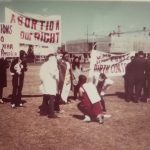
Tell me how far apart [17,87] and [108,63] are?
3062 millimetres

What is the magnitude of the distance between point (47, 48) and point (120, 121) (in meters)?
2.49

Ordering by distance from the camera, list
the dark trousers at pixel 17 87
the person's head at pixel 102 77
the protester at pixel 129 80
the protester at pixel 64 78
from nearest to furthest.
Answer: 1. the dark trousers at pixel 17 87
2. the protester at pixel 64 78
3. the person's head at pixel 102 77
4. the protester at pixel 129 80

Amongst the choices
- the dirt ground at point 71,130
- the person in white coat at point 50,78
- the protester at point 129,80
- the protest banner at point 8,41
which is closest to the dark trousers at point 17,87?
the dirt ground at point 71,130

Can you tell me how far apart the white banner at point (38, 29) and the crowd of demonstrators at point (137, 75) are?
2557 millimetres

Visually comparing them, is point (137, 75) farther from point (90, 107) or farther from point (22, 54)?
point (22, 54)

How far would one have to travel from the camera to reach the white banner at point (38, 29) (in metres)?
8.79

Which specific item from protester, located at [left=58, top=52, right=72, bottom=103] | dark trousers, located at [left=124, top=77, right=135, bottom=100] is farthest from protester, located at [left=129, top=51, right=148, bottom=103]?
protester, located at [left=58, top=52, right=72, bottom=103]

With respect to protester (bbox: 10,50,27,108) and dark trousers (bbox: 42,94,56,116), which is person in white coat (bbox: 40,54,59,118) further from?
protester (bbox: 10,50,27,108)

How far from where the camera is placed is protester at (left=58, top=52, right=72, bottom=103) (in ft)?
31.0

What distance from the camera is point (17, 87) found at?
913 cm

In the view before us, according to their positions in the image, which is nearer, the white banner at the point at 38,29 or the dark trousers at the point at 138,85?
the white banner at the point at 38,29

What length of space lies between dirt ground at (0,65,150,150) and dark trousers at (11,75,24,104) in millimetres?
268

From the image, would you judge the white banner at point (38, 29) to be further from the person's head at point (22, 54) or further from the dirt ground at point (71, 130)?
the dirt ground at point (71, 130)

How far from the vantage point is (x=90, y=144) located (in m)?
6.64
